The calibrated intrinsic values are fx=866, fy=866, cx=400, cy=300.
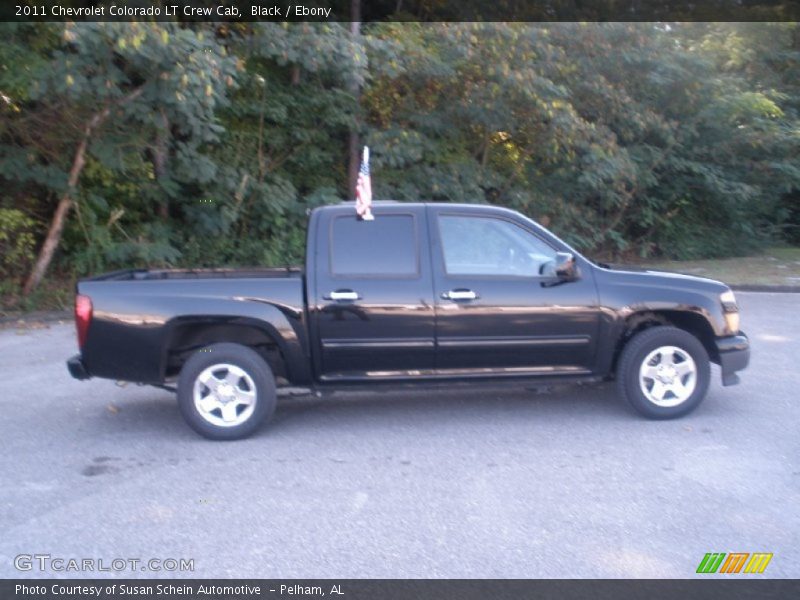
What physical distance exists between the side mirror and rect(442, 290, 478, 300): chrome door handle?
2.26 feet

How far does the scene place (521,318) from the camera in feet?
22.5

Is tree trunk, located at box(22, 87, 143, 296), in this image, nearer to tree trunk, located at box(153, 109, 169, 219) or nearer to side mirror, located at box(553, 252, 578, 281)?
tree trunk, located at box(153, 109, 169, 219)

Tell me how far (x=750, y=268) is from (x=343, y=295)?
14.0 metres

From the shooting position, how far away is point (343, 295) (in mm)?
6738

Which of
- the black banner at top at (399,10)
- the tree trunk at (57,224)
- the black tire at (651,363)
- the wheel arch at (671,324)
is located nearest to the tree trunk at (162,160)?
the tree trunk at (57,224)

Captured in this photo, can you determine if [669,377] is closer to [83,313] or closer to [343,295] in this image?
[343,295]

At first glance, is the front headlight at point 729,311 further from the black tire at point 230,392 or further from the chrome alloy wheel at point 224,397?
the chrome alloy wheel at point 224,397

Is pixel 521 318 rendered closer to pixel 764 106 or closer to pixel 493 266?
pixel 493 266

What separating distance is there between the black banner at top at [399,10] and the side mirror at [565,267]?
709cm

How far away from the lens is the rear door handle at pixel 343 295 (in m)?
6.73

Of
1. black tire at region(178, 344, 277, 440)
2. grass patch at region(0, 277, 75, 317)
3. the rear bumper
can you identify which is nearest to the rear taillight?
the rear bumper

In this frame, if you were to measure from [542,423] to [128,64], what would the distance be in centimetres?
789

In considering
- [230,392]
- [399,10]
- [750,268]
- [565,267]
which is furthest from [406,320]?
[750,268]

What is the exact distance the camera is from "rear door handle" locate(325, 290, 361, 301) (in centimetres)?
673
